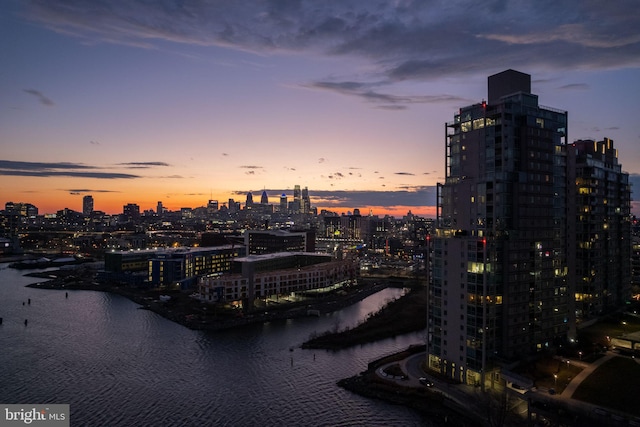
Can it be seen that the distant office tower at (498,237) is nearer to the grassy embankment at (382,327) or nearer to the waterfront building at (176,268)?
the grassy embankment at (382,327)

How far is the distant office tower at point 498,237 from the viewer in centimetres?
2855

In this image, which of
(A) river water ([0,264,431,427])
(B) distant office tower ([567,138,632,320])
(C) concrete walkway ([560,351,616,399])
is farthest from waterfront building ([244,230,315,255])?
(C) concrete walkway ([560,351,616,399])

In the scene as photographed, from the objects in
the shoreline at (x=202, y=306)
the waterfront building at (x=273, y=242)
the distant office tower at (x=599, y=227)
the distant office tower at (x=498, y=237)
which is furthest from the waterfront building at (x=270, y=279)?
the distant office tower at (x=599, y=227)

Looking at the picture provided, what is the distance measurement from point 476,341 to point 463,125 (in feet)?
47.8

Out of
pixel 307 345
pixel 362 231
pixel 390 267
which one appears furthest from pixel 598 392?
pixel 362 231

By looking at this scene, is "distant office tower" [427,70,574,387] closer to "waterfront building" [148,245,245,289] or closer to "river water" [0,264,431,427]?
"river water" [0,264,431,427]

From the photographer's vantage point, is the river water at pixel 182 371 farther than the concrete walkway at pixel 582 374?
Yes

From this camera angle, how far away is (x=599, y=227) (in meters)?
44.2

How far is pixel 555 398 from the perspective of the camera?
24734 millimetres

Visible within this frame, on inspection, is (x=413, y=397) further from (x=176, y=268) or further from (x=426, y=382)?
(x=176, y=268)

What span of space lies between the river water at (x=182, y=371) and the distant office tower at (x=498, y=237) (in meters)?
6.53

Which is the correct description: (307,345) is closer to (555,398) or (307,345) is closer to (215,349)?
(215,349)

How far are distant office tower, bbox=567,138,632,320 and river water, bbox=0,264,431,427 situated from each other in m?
17.5

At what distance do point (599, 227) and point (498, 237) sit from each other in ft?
70.9
